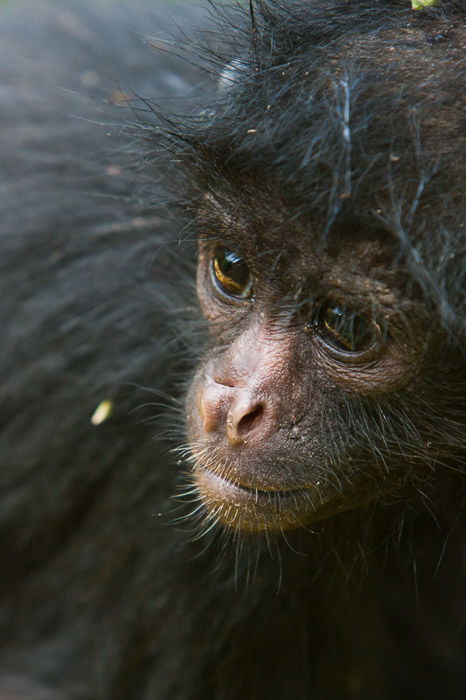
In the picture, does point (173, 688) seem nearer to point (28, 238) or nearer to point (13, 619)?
point (13, 619)

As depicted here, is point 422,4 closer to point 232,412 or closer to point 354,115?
point 354,115

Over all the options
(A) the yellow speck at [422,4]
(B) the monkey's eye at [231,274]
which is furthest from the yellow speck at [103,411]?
A: (A) the yellow speck at [422,4]

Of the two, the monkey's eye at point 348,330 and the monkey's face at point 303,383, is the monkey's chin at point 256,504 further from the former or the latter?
the monkey's eye at point 348,330

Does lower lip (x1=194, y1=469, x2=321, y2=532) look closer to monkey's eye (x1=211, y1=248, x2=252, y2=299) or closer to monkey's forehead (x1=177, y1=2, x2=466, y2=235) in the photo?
monkey's eye (x1=211, y1=248, x2=252, y2=299)

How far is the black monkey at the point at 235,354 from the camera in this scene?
308 cm

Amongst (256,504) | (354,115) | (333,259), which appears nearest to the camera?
(354,115)

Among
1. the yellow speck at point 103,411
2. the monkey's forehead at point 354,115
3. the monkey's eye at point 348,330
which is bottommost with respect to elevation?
the yellow speck at point 103,411

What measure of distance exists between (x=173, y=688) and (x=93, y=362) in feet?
4.93

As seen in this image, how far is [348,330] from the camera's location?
322 cm

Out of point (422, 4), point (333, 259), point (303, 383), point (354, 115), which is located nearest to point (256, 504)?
point (303, 383)

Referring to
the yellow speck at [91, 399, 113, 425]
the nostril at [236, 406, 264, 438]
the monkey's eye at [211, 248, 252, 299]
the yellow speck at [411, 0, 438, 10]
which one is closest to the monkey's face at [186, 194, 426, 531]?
the nostril at [236, 406, 264, 438]

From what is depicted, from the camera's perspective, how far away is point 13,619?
4.76 meters

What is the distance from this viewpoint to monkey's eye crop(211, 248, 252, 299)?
3559 mm

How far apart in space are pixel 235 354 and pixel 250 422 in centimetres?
28
